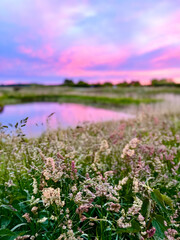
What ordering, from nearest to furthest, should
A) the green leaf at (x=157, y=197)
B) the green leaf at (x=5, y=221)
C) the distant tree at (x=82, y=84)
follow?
1. the green leaf at (x=157, y=197)
2. the green leaf at (x=5, y=221)
3. the distant tree at (x=82, y=84)

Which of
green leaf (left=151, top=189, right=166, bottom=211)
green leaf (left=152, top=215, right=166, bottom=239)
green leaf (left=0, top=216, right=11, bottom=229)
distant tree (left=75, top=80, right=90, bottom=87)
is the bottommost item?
green leaf (left=0, top=216, right=11, bottom=229)

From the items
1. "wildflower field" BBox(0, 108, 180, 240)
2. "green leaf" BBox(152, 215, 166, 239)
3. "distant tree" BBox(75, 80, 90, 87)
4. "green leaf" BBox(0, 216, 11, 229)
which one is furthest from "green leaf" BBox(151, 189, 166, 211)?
"distant tree" BBox(75, 80, 90, 87)

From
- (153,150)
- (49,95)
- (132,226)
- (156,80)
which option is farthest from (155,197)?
(156,80)

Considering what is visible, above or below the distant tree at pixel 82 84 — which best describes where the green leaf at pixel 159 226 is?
below

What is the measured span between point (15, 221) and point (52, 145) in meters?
1.02

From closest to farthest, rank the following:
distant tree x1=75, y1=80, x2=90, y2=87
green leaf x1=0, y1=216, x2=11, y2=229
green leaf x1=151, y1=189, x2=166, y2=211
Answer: green leaf x1=151, y1=189, x2=166, y2=211, green leaf x1=0, y1=216, x2=11, y2=229, distant tree x1=75, y1=80, x2=90, y2=87

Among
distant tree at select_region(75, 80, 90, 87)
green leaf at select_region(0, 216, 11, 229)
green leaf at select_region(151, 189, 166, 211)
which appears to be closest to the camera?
green leaf at select_region(151, 189, 166, 211)

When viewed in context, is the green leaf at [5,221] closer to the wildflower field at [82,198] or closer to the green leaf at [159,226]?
the wildflower field at [82,198]

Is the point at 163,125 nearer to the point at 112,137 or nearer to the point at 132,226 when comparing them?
the point at 112,137

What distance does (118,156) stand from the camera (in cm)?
377

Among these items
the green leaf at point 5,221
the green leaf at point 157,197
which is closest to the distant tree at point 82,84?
the green leaf at point 5,221

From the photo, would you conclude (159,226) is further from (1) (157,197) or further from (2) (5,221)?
(2) (5,221)

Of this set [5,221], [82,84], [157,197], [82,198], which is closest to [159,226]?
[157,197]

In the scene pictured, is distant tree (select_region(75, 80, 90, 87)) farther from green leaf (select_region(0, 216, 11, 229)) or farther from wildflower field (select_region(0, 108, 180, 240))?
green leaf (select_region(0, 216, 11, 229))
